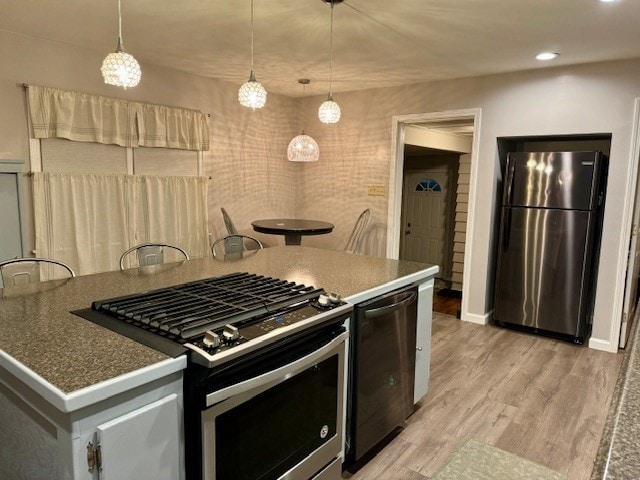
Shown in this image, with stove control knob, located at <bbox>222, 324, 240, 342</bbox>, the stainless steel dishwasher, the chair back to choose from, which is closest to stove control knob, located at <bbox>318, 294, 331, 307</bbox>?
the stainless steel dishwasher

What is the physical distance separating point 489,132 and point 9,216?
4079mm

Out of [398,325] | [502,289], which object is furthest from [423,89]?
[398,325]

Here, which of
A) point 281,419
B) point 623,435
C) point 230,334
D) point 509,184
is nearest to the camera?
point 623,435

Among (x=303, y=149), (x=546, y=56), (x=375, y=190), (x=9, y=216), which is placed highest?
(x=546, y=56)

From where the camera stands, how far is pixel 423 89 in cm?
465

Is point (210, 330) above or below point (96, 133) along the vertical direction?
below

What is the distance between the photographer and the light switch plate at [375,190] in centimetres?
509

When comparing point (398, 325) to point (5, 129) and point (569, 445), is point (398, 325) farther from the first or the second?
point (5, 129)

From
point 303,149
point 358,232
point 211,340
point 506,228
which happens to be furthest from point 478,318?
point 211,340

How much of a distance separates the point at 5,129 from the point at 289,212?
10.6ft

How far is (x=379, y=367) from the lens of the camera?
2.21m

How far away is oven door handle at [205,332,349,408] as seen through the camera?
130 centimetres

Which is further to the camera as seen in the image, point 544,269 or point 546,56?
point 544,269

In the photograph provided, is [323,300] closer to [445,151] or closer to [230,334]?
[230,334]
